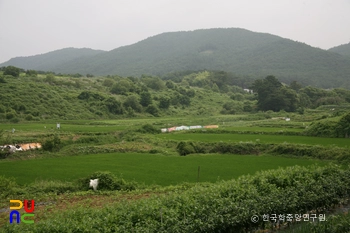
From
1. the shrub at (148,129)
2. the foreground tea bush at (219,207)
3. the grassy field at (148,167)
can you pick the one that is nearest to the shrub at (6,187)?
the grassy field at (148,167)

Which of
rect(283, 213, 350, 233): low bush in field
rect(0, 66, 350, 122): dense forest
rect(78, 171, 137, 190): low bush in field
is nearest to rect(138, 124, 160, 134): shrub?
rect(0, 66, 350, 122): dense forest

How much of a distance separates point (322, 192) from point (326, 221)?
2206 mm

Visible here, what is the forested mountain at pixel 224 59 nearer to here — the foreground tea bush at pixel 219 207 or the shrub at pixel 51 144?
the shrub at pixel 51 144

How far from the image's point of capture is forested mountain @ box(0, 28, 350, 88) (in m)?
115

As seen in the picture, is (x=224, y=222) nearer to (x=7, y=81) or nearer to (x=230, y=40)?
(x=7, y=81)

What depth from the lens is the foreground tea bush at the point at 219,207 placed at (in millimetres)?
7359

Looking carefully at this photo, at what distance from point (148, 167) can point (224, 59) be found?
140751 millimetres

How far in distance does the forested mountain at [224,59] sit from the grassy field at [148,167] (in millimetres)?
95962

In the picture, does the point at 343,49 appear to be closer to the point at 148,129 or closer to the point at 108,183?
the point at 148,129

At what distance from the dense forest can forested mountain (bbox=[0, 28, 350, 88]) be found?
4198cm

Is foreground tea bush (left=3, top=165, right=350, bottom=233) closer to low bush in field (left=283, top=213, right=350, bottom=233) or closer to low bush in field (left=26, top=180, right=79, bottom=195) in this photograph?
low bush in field (left=283, top=213, right=350, bottom=233)

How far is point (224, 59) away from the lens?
153125 mm

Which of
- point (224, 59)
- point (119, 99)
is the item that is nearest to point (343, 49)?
point (224, 59)

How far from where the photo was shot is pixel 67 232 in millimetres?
6848
